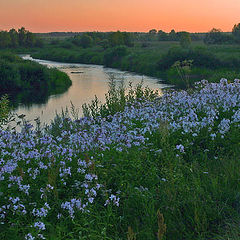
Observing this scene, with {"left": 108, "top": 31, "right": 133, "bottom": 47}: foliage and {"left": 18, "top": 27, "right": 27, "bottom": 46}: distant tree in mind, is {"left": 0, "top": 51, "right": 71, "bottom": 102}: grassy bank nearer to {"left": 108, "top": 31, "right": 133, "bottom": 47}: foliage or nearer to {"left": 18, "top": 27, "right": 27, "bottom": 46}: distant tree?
{"left": 108, "top": 31, "right": 133, "bottom": 47}: foliage

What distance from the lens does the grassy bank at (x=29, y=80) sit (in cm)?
2572

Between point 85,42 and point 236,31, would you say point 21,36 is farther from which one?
point 236,31

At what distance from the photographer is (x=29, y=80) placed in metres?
27.8

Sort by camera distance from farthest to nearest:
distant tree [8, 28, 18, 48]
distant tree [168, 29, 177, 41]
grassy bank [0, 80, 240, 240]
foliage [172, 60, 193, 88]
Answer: distant tree [8, 28, 18, 48]
distant tree [168, 29, 177, 41]
foliage [172, 60, 193, 88]
grassy bank [0, 80, 240, 240]


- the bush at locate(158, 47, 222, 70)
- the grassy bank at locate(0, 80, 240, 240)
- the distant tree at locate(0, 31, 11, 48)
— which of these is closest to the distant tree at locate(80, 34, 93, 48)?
the distant tree at locate(0, 31, 11, 48)

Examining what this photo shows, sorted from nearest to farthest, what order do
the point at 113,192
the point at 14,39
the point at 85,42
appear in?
1. the point at 113,192
2. the point at 85,42
3. the point at 14,39

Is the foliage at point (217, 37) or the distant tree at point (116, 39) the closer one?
the foliage at point (217, 37)

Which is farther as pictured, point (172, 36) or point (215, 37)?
point (172, 36)

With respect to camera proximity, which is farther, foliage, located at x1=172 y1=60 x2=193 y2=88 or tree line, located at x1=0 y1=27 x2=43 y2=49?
tree line, located at x1=0 y1=27 x2=43 y2=49

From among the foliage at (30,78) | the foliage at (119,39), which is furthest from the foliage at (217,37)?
the foliage at (30,78)

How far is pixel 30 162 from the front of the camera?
4992 millimetres

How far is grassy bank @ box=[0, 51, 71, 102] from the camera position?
2572 centimetres

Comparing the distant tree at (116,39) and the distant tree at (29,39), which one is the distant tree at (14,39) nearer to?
the distant tree at (29,39)

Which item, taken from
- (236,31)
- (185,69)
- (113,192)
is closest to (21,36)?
(236,31)
